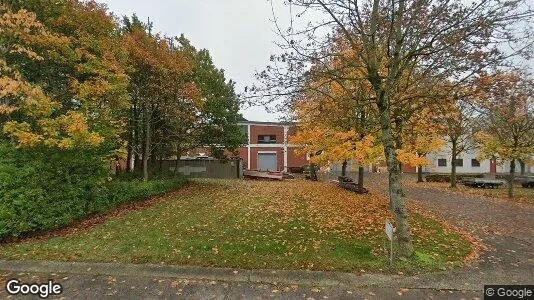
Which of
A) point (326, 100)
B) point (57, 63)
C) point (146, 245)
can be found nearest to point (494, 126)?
point (326, 100)

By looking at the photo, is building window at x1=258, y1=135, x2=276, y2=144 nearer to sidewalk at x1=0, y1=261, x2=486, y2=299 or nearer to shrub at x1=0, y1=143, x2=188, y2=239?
shrub at x1=0, y1=143, x2=188, y2=239

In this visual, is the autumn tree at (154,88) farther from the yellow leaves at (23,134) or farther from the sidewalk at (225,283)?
the sidewalk at (225,283)

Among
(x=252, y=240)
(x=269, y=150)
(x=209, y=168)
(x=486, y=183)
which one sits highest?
(x=269, y=150)

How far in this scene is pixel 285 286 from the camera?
5715mm

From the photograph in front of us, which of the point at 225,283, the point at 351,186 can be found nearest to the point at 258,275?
the point at 225,283

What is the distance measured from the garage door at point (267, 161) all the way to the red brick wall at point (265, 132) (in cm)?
207

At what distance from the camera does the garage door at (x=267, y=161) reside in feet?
143

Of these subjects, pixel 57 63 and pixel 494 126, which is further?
pixel 494 126

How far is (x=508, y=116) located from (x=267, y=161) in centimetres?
3477

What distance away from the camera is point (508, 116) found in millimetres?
9945

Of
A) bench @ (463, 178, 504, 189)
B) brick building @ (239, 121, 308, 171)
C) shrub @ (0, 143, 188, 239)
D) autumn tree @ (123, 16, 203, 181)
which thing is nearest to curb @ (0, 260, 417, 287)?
shrub @ (0, 143, 188, 239)

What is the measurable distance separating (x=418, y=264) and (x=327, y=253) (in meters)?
1.91

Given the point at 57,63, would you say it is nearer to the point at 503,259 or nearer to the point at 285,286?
the point at 285,286

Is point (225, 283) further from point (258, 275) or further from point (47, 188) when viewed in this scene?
point (47, 188)
